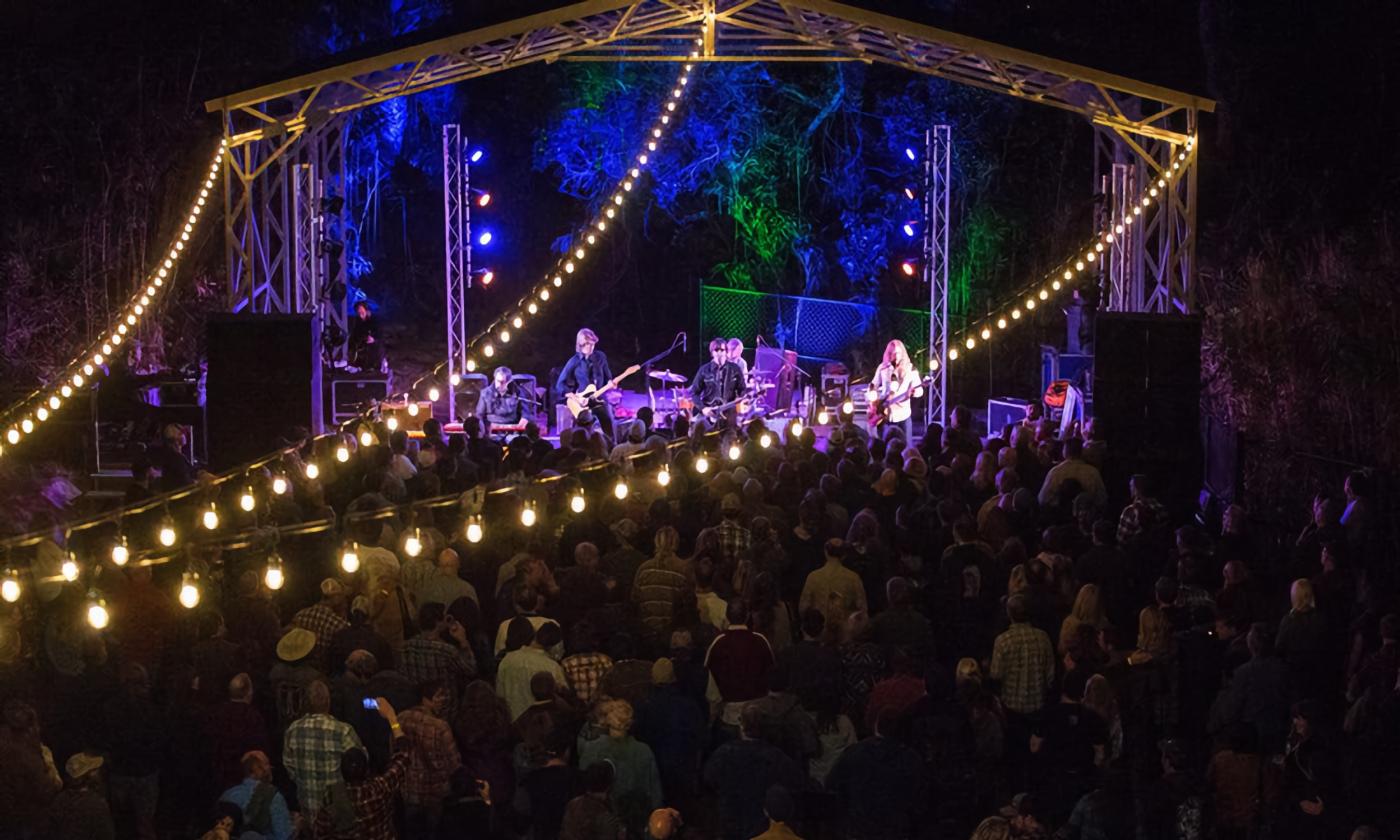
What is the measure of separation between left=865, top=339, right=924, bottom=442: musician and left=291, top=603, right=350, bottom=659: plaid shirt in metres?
10.2

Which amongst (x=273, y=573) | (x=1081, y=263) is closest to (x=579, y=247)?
(x=1081, y=263)

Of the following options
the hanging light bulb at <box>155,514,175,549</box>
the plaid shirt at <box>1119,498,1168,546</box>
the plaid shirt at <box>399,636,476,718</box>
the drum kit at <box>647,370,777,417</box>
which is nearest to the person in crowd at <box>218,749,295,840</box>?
the plaid shirt at <box>399,636,476,718</box>

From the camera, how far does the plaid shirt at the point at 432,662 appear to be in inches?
330

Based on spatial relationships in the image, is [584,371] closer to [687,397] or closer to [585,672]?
[687,397]

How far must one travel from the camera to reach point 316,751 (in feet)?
25.0

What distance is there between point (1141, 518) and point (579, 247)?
569 inches

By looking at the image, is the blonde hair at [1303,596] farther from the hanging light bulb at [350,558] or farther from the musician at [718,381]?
the musician at [718,381]

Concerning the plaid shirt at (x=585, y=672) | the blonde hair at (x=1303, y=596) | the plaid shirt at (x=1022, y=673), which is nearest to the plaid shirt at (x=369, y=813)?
the plaid shirt at (x=585, y=672)

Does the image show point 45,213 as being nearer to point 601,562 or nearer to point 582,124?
point 582,124

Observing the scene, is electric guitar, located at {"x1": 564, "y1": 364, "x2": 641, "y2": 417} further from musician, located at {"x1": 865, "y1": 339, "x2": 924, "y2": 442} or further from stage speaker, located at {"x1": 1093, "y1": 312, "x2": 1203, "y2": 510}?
stage speaker, located at {"x1": 1093, "y1": 312, "x2": 1203, "y2": 510}

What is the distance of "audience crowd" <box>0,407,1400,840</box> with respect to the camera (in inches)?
289

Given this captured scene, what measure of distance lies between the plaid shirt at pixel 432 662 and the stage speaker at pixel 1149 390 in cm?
855

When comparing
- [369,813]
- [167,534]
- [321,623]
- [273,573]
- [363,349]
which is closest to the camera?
[369,813]

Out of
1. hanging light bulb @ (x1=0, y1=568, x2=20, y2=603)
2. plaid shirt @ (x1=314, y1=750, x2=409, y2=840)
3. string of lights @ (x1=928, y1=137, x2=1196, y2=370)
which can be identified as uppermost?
string of lights @ (x1=928, y1=137, x2=1196, y2=370)
